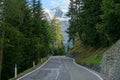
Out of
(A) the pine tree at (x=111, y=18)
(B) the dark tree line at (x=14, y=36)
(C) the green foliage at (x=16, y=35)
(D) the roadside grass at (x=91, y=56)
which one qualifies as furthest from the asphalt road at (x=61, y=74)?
(C) the green foliage at (x=16, y=35)

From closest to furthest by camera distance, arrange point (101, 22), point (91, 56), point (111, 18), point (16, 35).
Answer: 1. point (111, 18)
2. point (16, 35)
3. point (101, 22)
4. point (91, 56)

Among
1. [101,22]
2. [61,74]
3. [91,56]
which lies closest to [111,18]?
[61,74]

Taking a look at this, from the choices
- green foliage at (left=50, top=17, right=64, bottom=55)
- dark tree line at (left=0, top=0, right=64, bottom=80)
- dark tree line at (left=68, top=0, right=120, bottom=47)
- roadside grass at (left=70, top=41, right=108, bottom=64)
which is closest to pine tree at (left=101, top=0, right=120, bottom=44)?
dark tree line at (left=68, top=0, right=120, bottom=47)

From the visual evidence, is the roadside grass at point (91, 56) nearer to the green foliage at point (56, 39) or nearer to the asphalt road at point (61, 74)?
the asphalt road at point (61, 74)

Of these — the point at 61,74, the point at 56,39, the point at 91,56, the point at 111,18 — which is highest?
the point at 56,39

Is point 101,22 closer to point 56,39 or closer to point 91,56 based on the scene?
point 91,56

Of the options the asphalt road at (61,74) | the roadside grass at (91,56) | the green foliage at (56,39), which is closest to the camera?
the asphalt road at (61,74)

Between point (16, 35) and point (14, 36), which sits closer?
point (16, 35)

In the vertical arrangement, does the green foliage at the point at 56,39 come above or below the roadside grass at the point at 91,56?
above

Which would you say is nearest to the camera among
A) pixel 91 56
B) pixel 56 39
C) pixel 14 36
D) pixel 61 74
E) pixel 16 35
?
pixel 61 74

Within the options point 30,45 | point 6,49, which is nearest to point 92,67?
point 6,49

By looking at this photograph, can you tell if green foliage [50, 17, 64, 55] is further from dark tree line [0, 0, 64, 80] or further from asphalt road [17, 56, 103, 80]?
asphalt road [17, 56, 103, 80]

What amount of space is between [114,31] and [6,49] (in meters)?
14.4

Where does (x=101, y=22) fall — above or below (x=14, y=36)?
above
